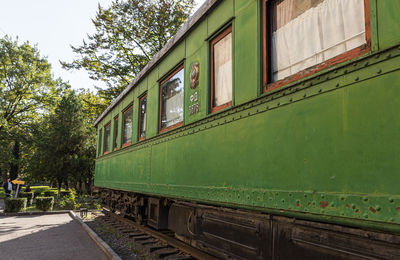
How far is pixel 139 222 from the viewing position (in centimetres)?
712

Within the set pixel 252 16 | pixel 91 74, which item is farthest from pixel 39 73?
pixel 252 16

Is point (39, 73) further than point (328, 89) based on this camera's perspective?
Yes

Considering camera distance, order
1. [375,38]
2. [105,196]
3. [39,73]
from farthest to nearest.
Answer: [39,73] < [105,196] < [375,38]

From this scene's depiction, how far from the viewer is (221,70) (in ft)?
11.7

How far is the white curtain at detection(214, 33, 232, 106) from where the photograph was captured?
3.40 metres

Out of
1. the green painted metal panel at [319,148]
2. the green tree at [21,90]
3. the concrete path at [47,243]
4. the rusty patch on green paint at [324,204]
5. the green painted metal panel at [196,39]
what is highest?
the green tree at [21,90]

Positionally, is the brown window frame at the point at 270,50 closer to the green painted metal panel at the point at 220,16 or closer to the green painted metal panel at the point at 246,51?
the green painted metal panel at the point at 246,51

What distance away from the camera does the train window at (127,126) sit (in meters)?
7.36

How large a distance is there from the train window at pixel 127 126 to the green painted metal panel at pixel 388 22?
240 inches

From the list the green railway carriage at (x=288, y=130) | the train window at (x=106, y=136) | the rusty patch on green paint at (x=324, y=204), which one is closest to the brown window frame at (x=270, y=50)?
the green railway carriage at (x=288, y=130)

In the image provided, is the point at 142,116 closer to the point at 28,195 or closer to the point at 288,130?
the point at 288,130

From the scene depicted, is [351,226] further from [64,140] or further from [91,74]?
[64,140]

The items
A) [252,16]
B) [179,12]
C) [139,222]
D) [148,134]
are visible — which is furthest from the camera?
[179,12]

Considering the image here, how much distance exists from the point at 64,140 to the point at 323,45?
83.5 ft
